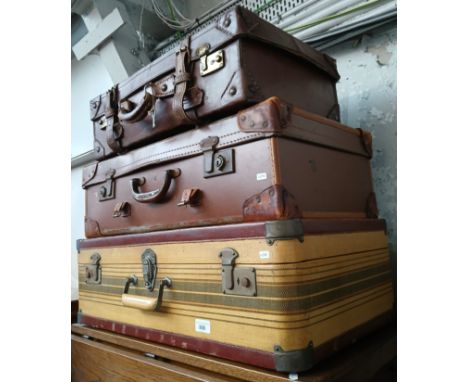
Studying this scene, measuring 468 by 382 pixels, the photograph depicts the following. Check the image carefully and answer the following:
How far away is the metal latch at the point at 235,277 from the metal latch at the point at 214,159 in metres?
0.19

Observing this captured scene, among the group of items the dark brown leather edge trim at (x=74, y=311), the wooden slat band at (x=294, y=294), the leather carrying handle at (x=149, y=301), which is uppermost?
the wooden slat band at (x=294, y=294)

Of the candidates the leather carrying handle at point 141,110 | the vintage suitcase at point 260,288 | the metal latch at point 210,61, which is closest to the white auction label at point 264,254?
the vintage suitcase at point 260,288

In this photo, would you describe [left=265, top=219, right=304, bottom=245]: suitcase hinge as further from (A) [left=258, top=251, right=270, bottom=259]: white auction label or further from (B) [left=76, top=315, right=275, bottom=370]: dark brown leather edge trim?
(B) [left=76, top=315, right=275, bottom=370]: dark brown leather edge trim

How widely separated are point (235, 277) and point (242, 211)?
15 centimetres

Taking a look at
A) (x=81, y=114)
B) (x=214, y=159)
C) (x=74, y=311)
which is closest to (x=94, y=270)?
(x=74, y=311)

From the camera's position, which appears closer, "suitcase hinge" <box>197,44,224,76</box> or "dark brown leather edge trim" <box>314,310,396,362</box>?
"dark brown leather edge trim" <box>314,310,396,362</box>

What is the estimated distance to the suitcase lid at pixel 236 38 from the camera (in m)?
0.92

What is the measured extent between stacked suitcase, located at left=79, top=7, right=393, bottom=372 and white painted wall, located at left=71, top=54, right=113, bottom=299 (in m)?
1.37

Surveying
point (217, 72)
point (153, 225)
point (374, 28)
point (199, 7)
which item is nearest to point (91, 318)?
point (153, 225)

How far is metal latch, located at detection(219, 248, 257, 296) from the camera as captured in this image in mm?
808

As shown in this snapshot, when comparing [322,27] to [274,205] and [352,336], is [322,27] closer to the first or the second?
[274,205]

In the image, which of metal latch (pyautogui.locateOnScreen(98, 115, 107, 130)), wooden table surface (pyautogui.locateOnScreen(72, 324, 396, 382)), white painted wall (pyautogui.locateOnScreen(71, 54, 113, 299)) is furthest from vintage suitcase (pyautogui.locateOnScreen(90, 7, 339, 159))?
white painted wall (pyautogui.locateOnScreen(71, 54, 113, 299))

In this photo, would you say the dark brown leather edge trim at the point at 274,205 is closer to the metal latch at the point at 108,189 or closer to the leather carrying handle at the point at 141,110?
the leather carrying handle at the point at 141,110

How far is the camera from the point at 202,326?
0.91 meters
